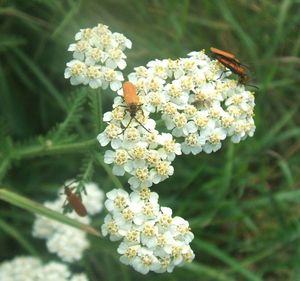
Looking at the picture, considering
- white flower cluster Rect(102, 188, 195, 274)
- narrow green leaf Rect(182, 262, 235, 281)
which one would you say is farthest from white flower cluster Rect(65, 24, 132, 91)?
narrow green leaf Rect(182, 262, 235, 281)

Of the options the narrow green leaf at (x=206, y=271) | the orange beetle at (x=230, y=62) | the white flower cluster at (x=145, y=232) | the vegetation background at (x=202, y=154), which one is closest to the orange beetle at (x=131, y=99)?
the white flower cluster at (x=145, y=232)

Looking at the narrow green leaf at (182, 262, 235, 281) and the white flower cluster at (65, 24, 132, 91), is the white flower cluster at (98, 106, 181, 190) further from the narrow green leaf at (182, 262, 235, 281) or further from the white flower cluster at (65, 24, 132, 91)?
the narrow green leaf at (182, 262, 235, 281)

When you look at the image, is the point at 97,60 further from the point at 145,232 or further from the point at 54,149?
the point at 145,232

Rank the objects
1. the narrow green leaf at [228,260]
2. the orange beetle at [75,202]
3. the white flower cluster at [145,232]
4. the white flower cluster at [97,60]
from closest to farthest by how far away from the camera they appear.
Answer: the white flower cluster at [145,232] → the white flower cluster at [97,60] → the orange beetle at [75,202] → the narrow green leaf at [228,260]

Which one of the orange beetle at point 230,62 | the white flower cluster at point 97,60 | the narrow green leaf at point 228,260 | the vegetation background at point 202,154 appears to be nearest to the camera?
the white flower cluster at point 97,60

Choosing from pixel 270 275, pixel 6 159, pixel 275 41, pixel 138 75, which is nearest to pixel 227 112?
pixel 138 75

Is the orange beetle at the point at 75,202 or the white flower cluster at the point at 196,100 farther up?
the white flower cluster at the point at 196,100

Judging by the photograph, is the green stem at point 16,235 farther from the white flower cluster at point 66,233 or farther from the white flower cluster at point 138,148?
the white flower cluster at point 138,148
